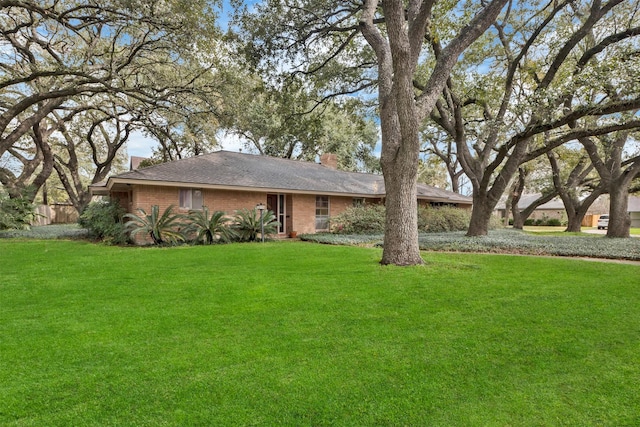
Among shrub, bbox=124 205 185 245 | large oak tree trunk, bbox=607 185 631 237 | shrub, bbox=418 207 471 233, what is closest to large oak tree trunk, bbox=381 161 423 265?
shrub, bbox=124 205 185 245

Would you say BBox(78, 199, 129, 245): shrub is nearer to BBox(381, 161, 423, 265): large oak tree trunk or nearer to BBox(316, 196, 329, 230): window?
Answer: BBox(316, 196, 329, 230): window

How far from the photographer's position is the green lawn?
7.75 feet

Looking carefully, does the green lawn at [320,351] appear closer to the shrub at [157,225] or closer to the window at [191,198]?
the shrub at [157,225]

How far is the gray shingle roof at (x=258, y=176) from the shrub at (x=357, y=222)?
1.17 metres

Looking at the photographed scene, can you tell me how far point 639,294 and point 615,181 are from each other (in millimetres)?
11943

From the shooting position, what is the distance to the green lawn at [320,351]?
7.75 ft

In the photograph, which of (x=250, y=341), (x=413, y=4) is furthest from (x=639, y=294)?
(x=413, y=4)

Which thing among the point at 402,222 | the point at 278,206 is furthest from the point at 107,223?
the point at 402,222

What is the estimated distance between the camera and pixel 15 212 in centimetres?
1677

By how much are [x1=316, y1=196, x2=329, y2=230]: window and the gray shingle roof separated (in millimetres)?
756

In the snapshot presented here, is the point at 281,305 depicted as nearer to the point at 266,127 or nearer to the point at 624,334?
the point at 624,334

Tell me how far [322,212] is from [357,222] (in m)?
1.91

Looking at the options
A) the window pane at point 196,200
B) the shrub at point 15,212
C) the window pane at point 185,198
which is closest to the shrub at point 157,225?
the window pane at point 185,198

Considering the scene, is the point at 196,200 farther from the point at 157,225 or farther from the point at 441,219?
the point at 441,219
